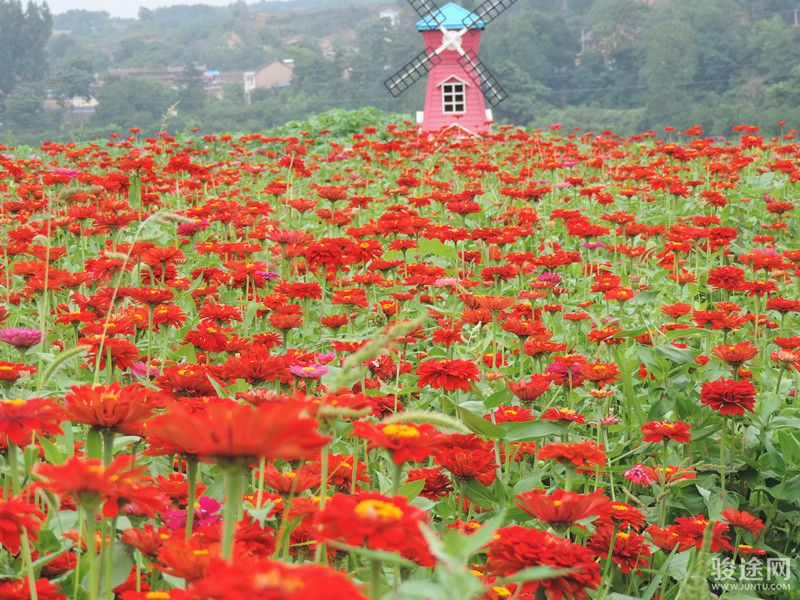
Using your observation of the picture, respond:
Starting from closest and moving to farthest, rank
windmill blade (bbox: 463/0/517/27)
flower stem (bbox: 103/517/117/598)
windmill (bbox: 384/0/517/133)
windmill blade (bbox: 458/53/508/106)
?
flower stem (bbox: 103/517/117/598), windmill (bbox: 384/0/517/133), windmill blade (bbox: 458/53/508/106), windmill blade (bbox: 463/0/517/27)

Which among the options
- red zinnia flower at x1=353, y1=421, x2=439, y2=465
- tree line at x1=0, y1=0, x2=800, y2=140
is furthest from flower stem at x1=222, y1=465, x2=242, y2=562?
tree line at x1=0, y1=0, x2=800, y2=140

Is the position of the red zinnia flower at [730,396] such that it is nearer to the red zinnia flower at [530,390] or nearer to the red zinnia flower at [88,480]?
the red zinnia flower at [530,390]

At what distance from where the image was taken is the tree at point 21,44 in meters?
42.2

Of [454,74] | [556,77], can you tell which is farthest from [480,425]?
[556,77]

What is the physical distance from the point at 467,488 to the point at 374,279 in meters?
1.40

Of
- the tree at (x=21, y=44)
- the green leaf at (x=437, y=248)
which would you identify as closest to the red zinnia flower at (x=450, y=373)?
the green leaf at (x=437, y=248)

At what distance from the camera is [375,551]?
82cm

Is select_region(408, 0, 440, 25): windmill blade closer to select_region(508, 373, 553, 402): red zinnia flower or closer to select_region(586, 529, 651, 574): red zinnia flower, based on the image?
select_region(508, 373, 553, 402): red zinnia flower

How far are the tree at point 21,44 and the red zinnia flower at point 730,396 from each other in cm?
4388

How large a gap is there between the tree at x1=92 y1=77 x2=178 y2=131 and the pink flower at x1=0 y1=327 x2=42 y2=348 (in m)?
33.2

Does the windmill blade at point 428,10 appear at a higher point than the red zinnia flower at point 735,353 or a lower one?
higher

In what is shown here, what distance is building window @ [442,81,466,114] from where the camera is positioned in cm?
1711

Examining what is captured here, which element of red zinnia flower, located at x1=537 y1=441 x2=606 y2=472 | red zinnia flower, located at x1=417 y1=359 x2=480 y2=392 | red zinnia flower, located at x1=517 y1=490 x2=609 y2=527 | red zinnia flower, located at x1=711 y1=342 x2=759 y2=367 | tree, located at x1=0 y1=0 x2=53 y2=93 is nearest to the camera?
red zinnia flower, located at x1=517 y1=490 x2=609 y2=527

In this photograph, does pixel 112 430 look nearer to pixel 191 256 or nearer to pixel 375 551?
pixel 375 551
